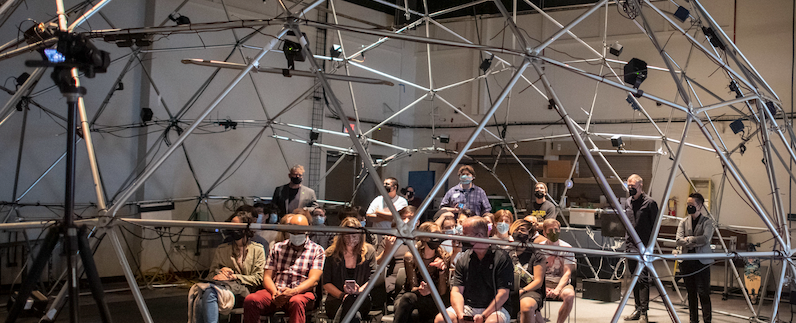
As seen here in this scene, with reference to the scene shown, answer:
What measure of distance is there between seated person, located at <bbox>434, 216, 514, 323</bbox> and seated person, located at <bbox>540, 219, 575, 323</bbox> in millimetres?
1048

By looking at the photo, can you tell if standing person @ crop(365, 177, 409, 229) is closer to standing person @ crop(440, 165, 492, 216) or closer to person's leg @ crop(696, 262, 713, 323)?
standing person @ crop(440, 165, 492, 216)

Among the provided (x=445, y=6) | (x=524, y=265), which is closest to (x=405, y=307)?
(x=524, y=265)

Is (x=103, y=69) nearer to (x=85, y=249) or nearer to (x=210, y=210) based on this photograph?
(x=85, y=249)

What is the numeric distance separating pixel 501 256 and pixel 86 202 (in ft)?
23.0

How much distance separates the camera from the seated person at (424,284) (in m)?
5.03

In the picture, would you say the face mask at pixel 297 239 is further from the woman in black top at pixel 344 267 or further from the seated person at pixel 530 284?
the seated person at pixel 530 284

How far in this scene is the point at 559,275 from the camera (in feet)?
19.2

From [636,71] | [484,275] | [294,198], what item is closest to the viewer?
[484,275]

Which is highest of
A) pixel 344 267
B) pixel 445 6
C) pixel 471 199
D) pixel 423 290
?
pixel 445 6

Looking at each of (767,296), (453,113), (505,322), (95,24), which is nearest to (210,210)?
(95,24)

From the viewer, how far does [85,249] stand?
9.96 feet

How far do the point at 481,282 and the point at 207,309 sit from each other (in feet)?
7.42

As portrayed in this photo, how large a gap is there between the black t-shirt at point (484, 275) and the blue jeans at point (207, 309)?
2022 mm

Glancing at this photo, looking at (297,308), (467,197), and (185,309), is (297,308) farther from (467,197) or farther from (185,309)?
(467,197)
